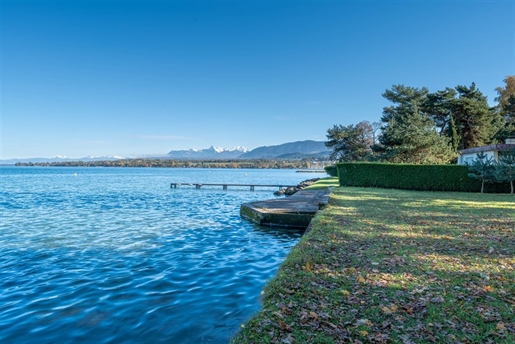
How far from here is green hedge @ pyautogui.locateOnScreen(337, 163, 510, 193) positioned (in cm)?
2283

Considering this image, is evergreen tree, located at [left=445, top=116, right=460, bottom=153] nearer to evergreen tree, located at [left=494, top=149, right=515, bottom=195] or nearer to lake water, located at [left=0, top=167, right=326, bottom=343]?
evergreen tree, located at [left=494, top=149, right=515, bottom=195]

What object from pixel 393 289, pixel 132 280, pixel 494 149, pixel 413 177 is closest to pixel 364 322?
pixel 393 289

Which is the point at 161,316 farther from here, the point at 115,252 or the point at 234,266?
the point at 115,252

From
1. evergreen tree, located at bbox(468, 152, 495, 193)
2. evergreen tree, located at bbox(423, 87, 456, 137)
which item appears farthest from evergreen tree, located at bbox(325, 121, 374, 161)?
evergreen tree, located at bbox(468, 152, 495, 193)

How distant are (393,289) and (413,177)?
70.7ft

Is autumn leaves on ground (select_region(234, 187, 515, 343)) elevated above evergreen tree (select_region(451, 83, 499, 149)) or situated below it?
below

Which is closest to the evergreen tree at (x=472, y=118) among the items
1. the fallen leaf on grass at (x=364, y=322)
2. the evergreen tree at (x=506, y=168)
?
the evergreen tree at (x=506, y=168)

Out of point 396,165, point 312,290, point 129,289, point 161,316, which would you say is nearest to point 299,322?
point 312,290

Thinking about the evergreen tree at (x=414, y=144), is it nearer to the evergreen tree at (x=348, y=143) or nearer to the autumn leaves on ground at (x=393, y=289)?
the evergreen tree at (x=348, y=143)

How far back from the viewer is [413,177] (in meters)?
24.2

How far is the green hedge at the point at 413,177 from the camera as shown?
899 inches

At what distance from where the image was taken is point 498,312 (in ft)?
13.2

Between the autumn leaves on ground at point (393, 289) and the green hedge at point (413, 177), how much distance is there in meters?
15.6

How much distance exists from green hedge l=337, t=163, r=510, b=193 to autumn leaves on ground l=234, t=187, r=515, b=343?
1555 cm
